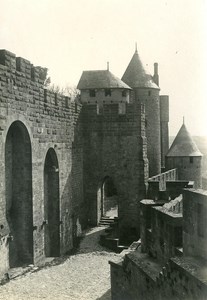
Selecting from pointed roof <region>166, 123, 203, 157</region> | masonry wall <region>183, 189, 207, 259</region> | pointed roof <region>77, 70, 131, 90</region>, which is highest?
pointed roof <region>77, 70, 131, 90</region>

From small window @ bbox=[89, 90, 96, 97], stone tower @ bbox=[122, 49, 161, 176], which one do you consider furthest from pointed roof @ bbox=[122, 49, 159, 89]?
small window @ bbox=[89, 90, 96, 97]

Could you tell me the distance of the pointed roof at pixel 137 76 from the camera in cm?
3019

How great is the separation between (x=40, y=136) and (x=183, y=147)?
18.8 meters

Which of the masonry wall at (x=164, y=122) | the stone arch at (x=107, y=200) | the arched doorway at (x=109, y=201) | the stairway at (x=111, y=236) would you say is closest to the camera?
the stairway at (x=111, y=236)

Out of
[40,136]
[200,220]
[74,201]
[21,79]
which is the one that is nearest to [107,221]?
[74,201]

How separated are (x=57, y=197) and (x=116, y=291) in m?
5.48

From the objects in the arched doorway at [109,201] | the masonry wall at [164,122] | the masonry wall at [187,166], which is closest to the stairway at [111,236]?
the arched doorway at [109,201]

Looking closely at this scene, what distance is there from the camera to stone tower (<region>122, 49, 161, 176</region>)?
28.9 metres

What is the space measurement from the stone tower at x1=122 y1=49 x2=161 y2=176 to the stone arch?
3.60 metres

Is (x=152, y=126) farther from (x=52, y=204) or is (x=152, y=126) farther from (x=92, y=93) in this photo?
(x=52, y=204)

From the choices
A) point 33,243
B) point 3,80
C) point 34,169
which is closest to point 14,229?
point 33,243

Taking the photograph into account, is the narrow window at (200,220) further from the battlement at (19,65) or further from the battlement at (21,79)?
the battlement at (19,65)

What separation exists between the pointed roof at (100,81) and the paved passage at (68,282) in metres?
16.4

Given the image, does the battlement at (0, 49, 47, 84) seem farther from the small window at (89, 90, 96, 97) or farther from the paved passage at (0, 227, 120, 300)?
the small window at (89, 90, 96, 97)
